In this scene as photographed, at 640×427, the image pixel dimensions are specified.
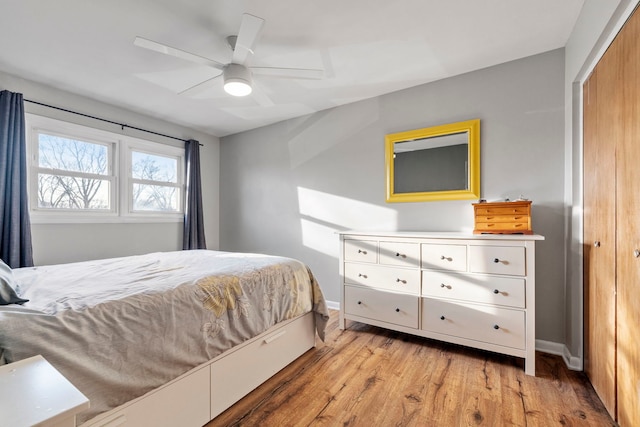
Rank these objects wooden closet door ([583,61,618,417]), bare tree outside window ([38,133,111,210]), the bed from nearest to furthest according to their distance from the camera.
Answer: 1. the bed
2. wooden closet door ([583,61,618,417])
3. bare tree outside window ([38,133,111,210])

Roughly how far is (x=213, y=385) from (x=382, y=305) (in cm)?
150

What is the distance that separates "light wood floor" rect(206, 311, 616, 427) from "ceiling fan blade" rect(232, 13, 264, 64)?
7.09 feet

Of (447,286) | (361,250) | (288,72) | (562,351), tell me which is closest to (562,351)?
(562,351)

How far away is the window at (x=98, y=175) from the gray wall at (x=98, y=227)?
88mm

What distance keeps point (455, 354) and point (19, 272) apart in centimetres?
310

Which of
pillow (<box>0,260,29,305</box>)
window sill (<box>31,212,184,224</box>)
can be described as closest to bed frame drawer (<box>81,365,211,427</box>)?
pillow (<box>0,260,29,305</box>)

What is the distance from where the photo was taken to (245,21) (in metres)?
1.55

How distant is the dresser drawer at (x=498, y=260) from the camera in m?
1.98

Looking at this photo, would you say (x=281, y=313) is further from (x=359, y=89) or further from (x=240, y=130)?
(x=240, y=130)

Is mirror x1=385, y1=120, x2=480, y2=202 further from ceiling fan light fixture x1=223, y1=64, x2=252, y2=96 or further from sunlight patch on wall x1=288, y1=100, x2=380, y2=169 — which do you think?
ceiling fan light fixture x1=223, y1=64, x2=252, y2=96

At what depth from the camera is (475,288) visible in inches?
83.7

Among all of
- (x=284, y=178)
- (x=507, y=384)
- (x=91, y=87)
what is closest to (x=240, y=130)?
(x=284, y=178)

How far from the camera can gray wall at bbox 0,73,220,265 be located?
2711 millimetres

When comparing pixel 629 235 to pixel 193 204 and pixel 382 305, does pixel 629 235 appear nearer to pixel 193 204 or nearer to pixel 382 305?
pixel 382 305
